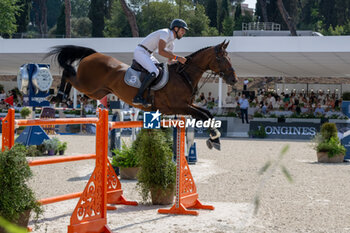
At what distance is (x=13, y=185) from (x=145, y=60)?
2174 millimetres

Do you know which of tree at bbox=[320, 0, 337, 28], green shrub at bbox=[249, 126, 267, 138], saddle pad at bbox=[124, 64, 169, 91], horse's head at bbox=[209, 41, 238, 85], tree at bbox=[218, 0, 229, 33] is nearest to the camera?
saddle pad at bbox=[124, 64, 169, 91]

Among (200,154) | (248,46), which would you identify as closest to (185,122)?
(200,154)

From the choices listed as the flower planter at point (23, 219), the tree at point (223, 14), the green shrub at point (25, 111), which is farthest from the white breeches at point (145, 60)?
the tree at point (223, 14)

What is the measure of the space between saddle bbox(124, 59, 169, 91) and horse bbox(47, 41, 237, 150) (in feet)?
0.17

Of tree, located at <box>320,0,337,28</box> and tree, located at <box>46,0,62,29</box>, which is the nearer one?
tree, located at <box>320,0,337,28</box>

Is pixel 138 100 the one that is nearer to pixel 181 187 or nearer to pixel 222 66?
pixel 222 66

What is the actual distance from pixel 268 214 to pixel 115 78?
7.77 feet

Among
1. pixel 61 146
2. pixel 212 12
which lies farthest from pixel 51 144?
pixel 212 12

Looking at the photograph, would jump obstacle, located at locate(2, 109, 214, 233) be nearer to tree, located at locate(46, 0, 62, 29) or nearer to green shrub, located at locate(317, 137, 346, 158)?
green shrub, located at locate(317, 137, 346, 158)

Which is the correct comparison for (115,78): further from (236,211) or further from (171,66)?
(236,211)

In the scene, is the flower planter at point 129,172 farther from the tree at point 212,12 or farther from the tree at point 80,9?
the tree at point 80,9

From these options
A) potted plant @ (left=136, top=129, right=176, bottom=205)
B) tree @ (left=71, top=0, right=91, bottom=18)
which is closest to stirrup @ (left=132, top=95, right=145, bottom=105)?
potted plant @ (left=136, top=129, right=176, bottom=205)

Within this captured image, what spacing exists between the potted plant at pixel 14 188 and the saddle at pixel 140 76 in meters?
1.68

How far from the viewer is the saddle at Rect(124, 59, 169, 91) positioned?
5469 mm
